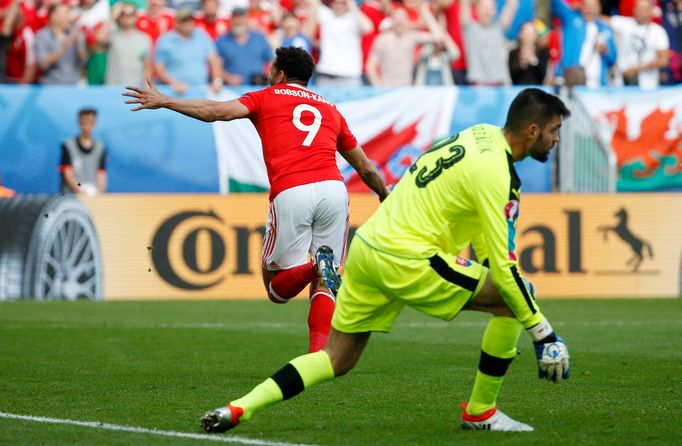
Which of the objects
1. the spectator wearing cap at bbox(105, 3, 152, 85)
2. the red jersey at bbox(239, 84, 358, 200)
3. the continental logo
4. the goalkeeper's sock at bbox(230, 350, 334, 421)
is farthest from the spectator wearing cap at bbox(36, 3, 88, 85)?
the goalkeeper's sock at bbox(230, 350, 334, 421)

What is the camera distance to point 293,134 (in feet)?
29.7

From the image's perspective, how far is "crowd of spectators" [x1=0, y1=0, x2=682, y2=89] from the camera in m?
18.5

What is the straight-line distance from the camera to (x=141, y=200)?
55.3 feet

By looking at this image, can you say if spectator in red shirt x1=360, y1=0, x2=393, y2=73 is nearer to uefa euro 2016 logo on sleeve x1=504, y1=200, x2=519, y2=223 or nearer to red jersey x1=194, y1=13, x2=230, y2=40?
red jersey x1=194, y1=13, x2=230, y2=40

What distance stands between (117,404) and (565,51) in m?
12.9

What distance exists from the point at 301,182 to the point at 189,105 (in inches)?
50.3

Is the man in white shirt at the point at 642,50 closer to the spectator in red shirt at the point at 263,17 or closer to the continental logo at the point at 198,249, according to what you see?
the spectator in red shirt at the point at 263,17

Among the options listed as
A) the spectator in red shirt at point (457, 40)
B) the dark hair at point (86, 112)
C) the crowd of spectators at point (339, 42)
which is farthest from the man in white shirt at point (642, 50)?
the dark hair at point (86, 112)

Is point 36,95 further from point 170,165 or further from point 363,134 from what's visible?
point 363,134

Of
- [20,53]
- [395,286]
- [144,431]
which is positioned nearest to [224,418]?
[144,431]

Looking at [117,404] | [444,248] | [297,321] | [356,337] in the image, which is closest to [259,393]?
[356,337]

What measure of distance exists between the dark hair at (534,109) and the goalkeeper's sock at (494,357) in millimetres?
1062

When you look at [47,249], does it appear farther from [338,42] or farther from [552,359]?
[552,359]

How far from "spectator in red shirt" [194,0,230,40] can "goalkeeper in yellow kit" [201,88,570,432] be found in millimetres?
12903
